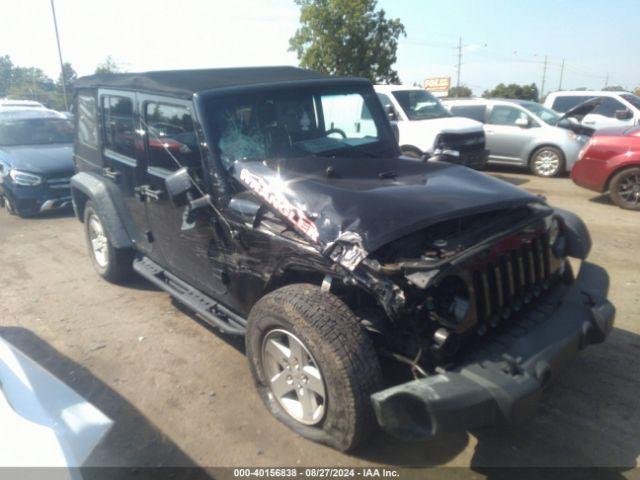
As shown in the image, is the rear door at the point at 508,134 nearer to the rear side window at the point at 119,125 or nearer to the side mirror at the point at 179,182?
the rear side window at the point at 119,125

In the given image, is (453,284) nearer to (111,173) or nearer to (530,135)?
(111,173)

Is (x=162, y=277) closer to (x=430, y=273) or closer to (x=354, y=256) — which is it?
(x=354, y=256)

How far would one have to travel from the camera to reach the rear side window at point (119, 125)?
13.9 ft

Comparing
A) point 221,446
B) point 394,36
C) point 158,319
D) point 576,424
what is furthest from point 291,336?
point 394,36

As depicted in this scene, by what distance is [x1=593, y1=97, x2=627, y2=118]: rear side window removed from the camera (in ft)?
38.5

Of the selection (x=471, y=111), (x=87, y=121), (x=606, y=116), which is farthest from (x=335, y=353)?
(x=606, y=116)

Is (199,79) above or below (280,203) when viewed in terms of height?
above

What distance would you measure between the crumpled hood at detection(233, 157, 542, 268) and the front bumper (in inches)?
27.0

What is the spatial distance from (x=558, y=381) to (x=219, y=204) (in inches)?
101

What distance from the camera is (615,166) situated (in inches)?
302

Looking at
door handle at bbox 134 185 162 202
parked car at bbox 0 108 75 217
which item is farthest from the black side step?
parked car at bbox 0 108 75 217

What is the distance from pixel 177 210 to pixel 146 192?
530 millimetres

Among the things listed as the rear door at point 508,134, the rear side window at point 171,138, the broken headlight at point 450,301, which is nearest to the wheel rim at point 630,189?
the rear door at point 508,134

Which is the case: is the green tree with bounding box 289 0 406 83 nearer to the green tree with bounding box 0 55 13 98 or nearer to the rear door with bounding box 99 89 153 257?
the rear door with bounding box 99 89 153 257
